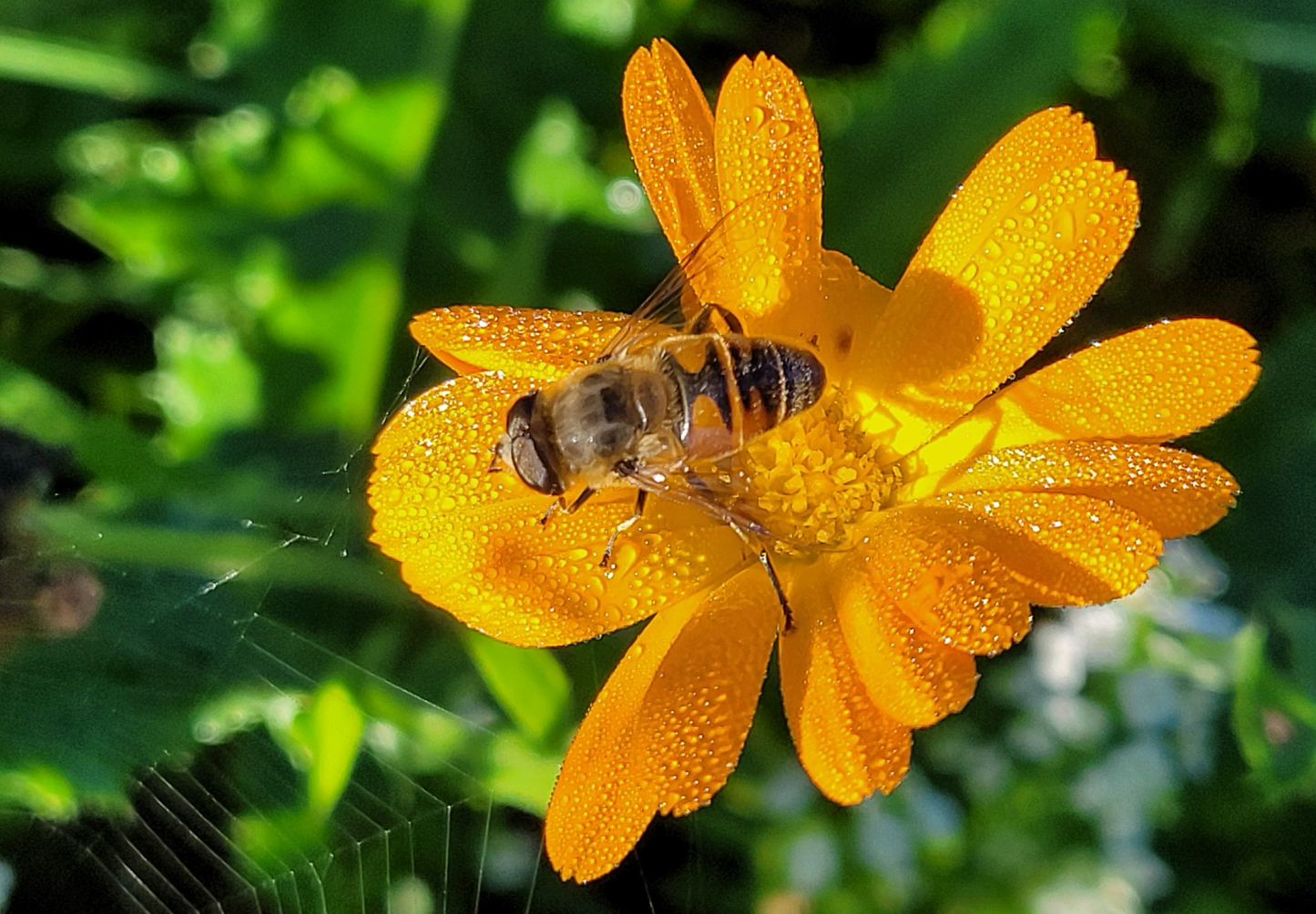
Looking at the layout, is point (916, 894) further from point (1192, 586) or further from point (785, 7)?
point (785, 7)

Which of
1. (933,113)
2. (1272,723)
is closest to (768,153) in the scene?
(933,113)

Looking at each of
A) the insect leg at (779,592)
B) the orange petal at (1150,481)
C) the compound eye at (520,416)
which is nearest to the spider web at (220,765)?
the compound eye at (520,416)

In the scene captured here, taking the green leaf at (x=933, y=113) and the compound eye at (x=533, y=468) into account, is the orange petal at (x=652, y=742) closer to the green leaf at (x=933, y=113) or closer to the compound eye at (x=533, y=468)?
the compound eye at (x=533, y=468)

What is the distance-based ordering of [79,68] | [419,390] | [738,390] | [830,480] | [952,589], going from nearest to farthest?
1. [952,589]
2. [738,390]
3. [830,480]
4. [419,390]
5. [79,68]

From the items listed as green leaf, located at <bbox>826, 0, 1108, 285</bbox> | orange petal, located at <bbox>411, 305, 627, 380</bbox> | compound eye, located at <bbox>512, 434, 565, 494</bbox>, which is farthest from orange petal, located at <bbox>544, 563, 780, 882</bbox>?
green leaf, located at <bbox>826, 0, 1108, 285</bbox>

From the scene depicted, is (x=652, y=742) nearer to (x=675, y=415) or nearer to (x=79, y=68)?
(x=675, y=415)

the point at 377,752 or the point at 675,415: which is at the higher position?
the point at 675,415

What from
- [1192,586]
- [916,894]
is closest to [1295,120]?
[1192,586]
